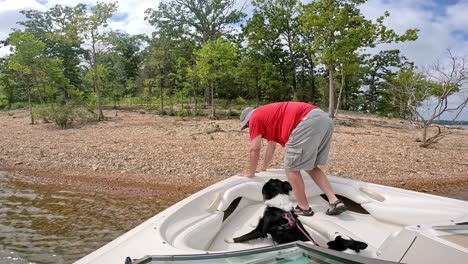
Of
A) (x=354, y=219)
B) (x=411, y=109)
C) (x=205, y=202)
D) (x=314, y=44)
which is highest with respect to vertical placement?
(x=314, y=44)

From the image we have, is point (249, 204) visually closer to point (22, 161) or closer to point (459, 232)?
point (459, 232)

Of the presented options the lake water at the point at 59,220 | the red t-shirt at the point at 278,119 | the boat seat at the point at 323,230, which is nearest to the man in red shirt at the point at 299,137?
the red t-shirt at the point at 278,119

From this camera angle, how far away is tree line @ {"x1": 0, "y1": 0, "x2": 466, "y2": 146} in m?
16.9

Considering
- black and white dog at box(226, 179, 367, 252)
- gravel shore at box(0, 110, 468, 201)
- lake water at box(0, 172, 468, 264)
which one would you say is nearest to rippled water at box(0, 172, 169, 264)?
lake water at box(0, 172, 468, 264)

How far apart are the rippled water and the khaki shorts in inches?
103

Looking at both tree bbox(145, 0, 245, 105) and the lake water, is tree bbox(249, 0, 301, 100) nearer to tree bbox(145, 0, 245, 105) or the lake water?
tree bbox(145, 0, 245, 105)

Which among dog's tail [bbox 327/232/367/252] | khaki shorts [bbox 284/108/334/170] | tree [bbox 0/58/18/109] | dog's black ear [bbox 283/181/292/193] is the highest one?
tree [bbox 0/58/18/109]

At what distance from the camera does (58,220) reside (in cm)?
513

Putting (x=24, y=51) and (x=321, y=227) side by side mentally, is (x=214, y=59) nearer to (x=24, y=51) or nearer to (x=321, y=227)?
(x=24, y=51)

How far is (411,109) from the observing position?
12.2 metres

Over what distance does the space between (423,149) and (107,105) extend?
22.4 metres

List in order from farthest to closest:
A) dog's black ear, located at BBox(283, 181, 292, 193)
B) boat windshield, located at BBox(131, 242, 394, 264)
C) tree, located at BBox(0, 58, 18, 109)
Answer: tree, located at BBox(0, 58, 18, 109), dog's black ear, located at BBox(283, 181, 292, 193), boat windshield, located at BBox(131, 242, 394, 264)

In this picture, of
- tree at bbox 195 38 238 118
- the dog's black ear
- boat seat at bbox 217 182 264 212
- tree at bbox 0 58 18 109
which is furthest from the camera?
tree at bbox 0 58 18 109

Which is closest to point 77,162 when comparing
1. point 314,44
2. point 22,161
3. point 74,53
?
point 22,161
